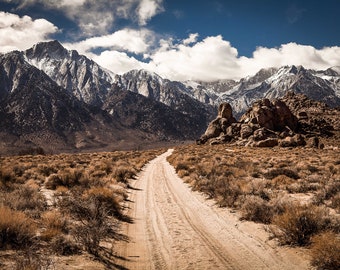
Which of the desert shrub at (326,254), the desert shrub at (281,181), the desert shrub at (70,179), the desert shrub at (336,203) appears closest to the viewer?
the desert shrub at (326,254)

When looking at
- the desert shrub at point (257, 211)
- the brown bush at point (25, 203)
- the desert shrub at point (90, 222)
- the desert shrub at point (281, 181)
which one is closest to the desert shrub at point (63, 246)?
the desert shrub at point (90, 222)

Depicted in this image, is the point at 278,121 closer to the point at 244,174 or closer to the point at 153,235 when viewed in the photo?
the point at 244,174

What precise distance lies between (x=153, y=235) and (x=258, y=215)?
3.99m

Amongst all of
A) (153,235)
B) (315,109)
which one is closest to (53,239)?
(153,235)

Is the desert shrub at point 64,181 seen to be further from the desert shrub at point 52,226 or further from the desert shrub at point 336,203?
the desert shrub at point 336,203

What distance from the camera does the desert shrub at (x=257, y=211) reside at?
11.4 m

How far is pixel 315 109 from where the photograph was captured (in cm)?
11131

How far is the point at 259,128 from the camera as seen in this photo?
258ft

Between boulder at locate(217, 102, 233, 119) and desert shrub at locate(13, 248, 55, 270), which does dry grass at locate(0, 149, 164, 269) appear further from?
boulder at locate(217, 102, 233, 119)

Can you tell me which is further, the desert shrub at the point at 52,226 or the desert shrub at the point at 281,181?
the desert shrub at the point at 281,181

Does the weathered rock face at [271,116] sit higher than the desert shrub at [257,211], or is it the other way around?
the weathered rock face at [271,116]

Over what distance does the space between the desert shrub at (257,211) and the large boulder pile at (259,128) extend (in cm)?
5732

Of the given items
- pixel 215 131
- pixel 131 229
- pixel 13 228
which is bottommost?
pixel 131 229

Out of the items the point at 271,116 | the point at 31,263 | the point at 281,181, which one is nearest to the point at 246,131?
the point at 271,116
